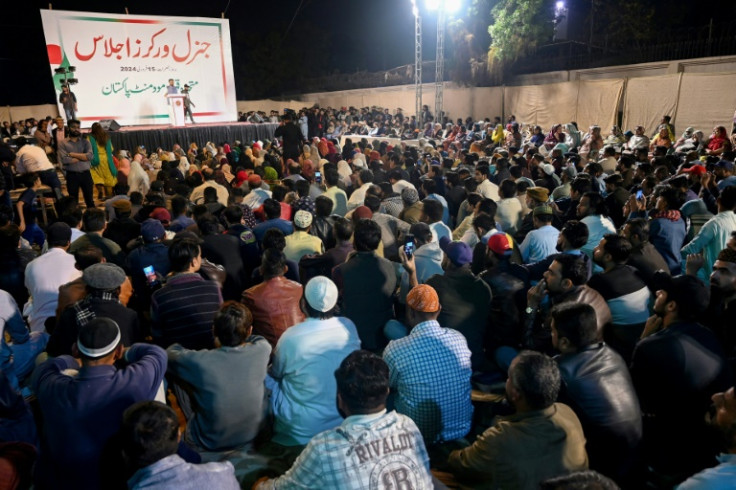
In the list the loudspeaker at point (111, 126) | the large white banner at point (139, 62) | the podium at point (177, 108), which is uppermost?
the large white banner at point (139, 62)

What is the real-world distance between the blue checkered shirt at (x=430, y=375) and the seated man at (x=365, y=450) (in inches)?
29.1

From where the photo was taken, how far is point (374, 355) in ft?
6.36

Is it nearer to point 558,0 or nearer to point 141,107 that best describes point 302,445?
point 141,107

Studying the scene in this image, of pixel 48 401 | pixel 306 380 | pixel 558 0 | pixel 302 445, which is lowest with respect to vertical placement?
pixel 302 445

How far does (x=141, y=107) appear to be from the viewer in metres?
15.7

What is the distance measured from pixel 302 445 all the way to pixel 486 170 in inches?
202

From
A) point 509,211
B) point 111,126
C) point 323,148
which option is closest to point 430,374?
point 509,211

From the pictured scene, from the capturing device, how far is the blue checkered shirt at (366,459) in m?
1.69

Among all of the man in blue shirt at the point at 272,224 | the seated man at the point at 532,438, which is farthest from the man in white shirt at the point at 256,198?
the seated man at the point at 532,438

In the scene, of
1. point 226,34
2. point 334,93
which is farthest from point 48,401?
point 334,93

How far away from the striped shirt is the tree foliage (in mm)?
16259

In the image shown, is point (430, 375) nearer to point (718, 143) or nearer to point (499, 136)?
point (718, 143)

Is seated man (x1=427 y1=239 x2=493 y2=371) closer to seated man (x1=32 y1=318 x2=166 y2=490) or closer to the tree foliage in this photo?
seated man (x1=32 y1=318 x2=166 y2=490)

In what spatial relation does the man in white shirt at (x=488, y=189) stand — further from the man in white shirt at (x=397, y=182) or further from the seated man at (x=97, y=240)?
the seated man at (x=97, y=240)
